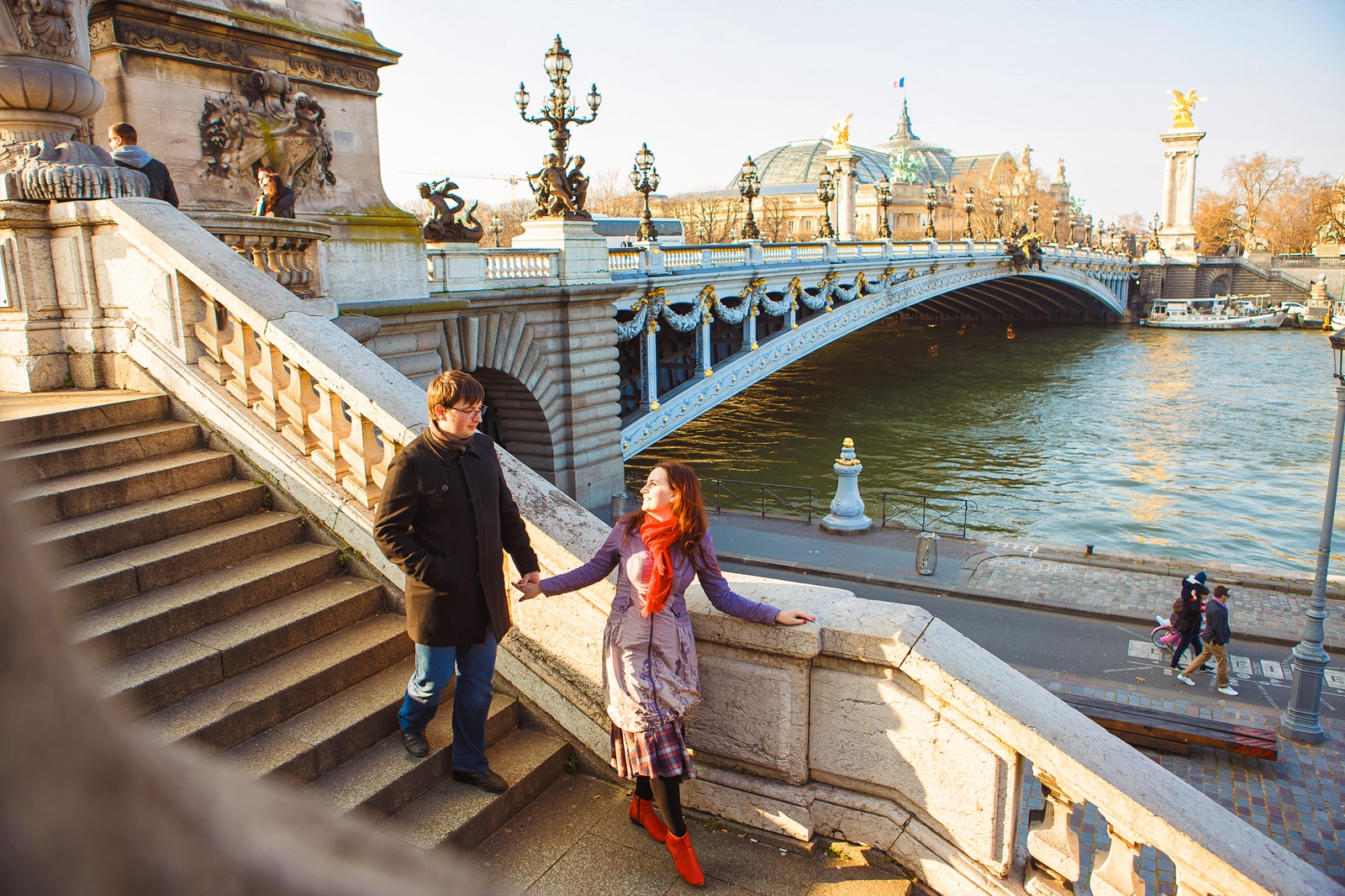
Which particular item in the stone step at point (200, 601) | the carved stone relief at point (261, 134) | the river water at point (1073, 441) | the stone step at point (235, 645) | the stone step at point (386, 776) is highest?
the carved stone relief at point (261, 134)

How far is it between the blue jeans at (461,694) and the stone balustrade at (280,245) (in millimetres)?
4346

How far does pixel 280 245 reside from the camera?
766cm

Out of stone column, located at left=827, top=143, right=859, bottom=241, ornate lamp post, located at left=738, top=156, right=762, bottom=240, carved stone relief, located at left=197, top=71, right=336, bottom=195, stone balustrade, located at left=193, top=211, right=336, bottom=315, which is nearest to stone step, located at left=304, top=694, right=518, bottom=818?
stone balustrade, located at left=193, top=211, right=336, bottom=315

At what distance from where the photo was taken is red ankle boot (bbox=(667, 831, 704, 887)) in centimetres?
345

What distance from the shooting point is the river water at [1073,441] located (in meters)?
21.0

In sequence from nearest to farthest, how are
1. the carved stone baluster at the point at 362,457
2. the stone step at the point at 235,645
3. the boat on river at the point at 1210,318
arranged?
1. the stone step at the point at 235,645
2. the carved stone baluster at the point at 362,457
3. the boat on river at the point at 1210,318

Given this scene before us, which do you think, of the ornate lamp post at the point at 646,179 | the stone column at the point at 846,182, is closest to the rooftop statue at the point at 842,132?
the stone column at the point at 846,182

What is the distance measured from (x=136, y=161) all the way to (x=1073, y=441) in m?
27.8

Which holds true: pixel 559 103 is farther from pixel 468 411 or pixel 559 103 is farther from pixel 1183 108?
pixel 1183 108

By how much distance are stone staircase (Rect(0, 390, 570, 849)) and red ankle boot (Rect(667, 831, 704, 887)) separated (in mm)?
724

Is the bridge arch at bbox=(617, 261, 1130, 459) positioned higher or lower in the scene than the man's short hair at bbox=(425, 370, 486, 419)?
lower

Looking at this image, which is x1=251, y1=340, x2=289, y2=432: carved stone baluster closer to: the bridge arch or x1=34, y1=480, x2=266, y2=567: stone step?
x1=34, y1=480, x2=266, y2=567: stone step

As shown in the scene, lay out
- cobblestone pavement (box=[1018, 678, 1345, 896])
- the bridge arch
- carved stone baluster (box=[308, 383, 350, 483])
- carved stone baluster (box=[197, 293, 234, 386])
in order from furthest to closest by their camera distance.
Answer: the bridge arch < cobblestone pavement (box=[1018, 678, 1345, 896]) < carved stone baluster (box=[197, 293, 234, 386]) < carved stone baluster (box=[308, 383, 350, 483])

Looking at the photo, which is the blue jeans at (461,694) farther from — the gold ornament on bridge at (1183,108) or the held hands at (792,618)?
the gold ornament on bridge at (1183,108)
